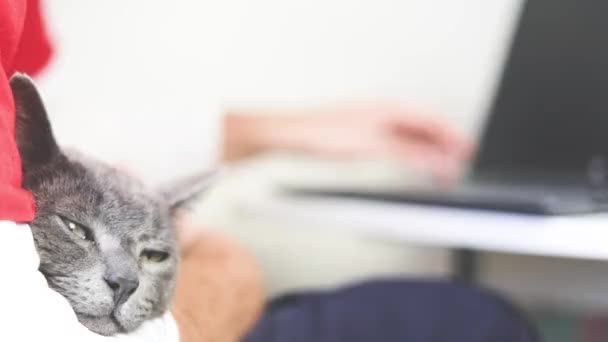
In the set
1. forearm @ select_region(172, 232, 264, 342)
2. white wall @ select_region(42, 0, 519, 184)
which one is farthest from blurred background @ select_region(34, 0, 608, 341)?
forearm @ select_region(172, 232, 264, 342)

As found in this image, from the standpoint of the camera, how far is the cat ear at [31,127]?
47 centimetres

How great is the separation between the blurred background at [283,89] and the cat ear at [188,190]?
0.23ft

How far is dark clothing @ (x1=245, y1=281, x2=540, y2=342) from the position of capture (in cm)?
78

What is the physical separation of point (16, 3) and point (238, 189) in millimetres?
799

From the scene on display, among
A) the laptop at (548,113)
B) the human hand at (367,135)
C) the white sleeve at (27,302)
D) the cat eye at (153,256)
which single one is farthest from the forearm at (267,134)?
the white sleeve at (27,302)

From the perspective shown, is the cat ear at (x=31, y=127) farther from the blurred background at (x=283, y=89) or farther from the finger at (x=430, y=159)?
the finger at (x=430, y=159)

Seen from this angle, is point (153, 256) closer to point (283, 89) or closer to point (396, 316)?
point (396, 316)

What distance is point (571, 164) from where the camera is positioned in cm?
109

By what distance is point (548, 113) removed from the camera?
1.12m

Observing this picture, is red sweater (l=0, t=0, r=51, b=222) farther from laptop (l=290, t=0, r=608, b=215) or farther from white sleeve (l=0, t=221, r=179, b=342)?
laptop (l=290, t=0, r=608, b=215)

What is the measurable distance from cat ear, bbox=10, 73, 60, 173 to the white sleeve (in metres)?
0.09

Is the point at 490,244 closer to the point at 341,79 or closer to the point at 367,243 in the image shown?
the point at 367,243

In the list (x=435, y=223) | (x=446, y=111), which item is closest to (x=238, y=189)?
(x=435, y=223)


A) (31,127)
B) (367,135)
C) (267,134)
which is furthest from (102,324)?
(367,135)
